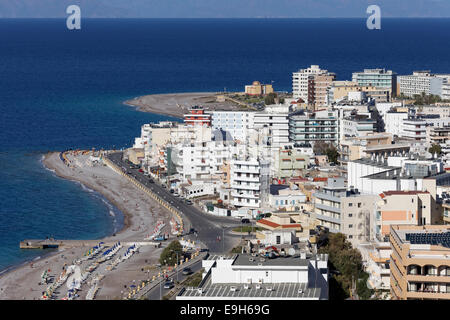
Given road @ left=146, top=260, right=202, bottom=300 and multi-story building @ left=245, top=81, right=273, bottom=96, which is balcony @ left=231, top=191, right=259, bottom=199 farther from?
multi-story building @ left=245, top=81, right=273, bottom=96

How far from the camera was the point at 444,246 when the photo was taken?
52.0ft

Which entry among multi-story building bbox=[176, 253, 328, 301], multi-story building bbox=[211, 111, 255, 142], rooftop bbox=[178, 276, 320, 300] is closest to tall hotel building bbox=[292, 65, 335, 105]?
multi-story building bbox=[211, 111, 255, 142]

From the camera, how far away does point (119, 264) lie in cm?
2589

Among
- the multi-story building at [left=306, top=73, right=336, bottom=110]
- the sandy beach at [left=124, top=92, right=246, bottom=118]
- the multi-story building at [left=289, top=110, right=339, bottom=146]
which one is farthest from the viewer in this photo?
the sandy beach at [left=124, top=92, right=246, bottom=118]

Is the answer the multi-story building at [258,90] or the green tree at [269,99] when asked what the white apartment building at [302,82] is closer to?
the green tree at [269,99]

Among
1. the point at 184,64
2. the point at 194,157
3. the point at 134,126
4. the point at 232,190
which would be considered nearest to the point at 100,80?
the point at 184,64

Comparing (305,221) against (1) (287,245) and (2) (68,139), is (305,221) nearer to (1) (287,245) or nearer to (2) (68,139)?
(1) (287,245)

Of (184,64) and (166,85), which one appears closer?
(166,85)

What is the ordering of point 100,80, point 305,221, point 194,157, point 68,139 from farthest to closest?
point 100,80, point 68,139, point 194,157, point 305,221

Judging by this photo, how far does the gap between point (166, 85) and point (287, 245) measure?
237ft

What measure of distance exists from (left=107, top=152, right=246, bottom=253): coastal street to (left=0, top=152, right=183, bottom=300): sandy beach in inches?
26.8

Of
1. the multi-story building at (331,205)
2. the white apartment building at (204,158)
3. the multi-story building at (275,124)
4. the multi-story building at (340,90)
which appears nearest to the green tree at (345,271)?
the multi-story building at (331,205)

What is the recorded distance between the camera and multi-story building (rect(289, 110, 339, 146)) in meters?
45.3

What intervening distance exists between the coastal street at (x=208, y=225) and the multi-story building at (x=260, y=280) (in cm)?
1015
